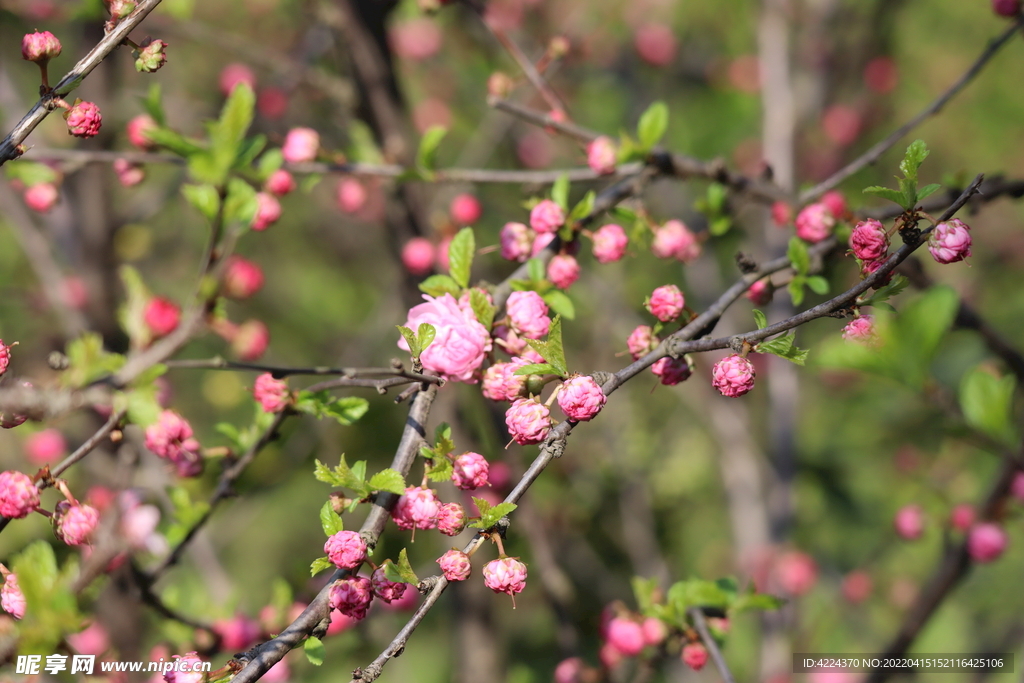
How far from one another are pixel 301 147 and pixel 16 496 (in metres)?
1.01

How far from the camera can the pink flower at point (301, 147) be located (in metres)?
1.70

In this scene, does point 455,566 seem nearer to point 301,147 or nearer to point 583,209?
point 583,209

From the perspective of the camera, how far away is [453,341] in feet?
3.37

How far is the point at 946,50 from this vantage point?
13.7 feet

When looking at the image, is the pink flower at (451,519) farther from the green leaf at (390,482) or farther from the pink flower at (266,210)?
the pink flower at (266,210)

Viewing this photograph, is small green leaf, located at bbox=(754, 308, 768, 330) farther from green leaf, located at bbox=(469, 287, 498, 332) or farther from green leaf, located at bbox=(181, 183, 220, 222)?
green leaf, located at bbox=(181, 183, 220, 222)

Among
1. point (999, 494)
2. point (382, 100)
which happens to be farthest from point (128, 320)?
point (999, 494)

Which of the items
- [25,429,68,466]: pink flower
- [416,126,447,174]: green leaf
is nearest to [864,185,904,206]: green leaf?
[416,126,447,174]: green leaf

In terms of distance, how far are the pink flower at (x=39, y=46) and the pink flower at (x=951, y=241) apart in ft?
4.37

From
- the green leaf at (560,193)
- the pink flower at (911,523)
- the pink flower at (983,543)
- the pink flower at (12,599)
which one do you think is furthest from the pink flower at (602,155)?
the pink flower at (911,523)

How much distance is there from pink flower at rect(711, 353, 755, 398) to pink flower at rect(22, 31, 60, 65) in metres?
1.15

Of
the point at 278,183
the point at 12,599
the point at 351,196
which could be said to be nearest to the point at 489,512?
the point at 12,599

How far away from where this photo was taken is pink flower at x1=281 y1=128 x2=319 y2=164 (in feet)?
5.57

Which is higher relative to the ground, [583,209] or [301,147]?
[301,147]
